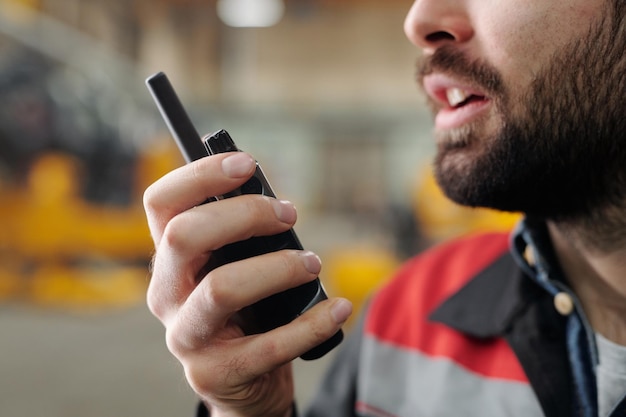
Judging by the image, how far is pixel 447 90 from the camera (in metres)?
0.85

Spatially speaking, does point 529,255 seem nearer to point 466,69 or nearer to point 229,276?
point 466,69

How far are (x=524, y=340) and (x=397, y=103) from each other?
1442 cm

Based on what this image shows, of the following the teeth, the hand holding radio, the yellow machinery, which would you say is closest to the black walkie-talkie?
the hand holding radio

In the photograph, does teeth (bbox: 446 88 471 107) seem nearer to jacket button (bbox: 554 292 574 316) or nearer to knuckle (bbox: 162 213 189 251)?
jacket button (bbox: 554 292 574 316)

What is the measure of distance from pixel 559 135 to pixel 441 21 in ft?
0.74

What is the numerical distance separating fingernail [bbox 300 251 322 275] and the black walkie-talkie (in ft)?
0.06

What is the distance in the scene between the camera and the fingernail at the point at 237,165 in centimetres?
56

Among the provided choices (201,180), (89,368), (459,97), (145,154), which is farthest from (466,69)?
(145,154)

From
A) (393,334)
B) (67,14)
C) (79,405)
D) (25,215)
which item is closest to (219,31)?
(67,14)

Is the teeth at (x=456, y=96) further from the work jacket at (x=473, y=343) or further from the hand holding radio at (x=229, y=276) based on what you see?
the hand holding radio at (x=229, y=276)

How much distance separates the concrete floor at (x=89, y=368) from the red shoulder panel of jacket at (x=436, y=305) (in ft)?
2.79

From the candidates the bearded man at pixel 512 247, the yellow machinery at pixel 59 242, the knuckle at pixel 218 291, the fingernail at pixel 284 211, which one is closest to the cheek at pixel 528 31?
the bearded man at pixel 512 247

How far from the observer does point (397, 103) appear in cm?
1484

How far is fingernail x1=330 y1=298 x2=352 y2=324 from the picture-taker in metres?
0.59
